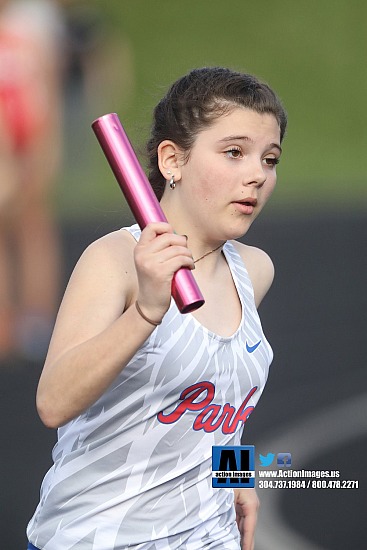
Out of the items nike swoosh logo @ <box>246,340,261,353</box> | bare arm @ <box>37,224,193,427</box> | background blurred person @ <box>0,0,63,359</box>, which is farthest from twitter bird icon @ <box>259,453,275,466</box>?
bare arm @ <box>37,224,193,427</box>

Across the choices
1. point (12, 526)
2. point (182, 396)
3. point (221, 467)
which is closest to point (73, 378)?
point (182, 396)

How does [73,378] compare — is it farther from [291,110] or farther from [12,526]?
[291,110]

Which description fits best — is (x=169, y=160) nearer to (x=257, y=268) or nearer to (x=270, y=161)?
(x=270, y=161)

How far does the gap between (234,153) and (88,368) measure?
577mm

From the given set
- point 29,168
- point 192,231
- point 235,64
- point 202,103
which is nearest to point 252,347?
point 192,231

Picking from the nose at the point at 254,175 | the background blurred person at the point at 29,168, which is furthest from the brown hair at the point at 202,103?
the background blurred person at the point at 29,168

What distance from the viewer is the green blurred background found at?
3.91 m

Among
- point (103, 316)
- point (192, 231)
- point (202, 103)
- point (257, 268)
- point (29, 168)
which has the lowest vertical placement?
point (103, 316)

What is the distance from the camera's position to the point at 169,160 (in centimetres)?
207

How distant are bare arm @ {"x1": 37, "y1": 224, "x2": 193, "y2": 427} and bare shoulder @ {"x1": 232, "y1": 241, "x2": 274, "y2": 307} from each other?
1.63 ft

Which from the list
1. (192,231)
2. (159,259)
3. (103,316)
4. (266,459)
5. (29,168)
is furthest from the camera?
(29,168)

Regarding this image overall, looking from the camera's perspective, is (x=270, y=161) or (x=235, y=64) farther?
(x=235, y=64)

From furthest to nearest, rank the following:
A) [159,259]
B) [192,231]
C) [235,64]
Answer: [235,64] < [192,231] < [159,259]

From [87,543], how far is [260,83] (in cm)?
92
